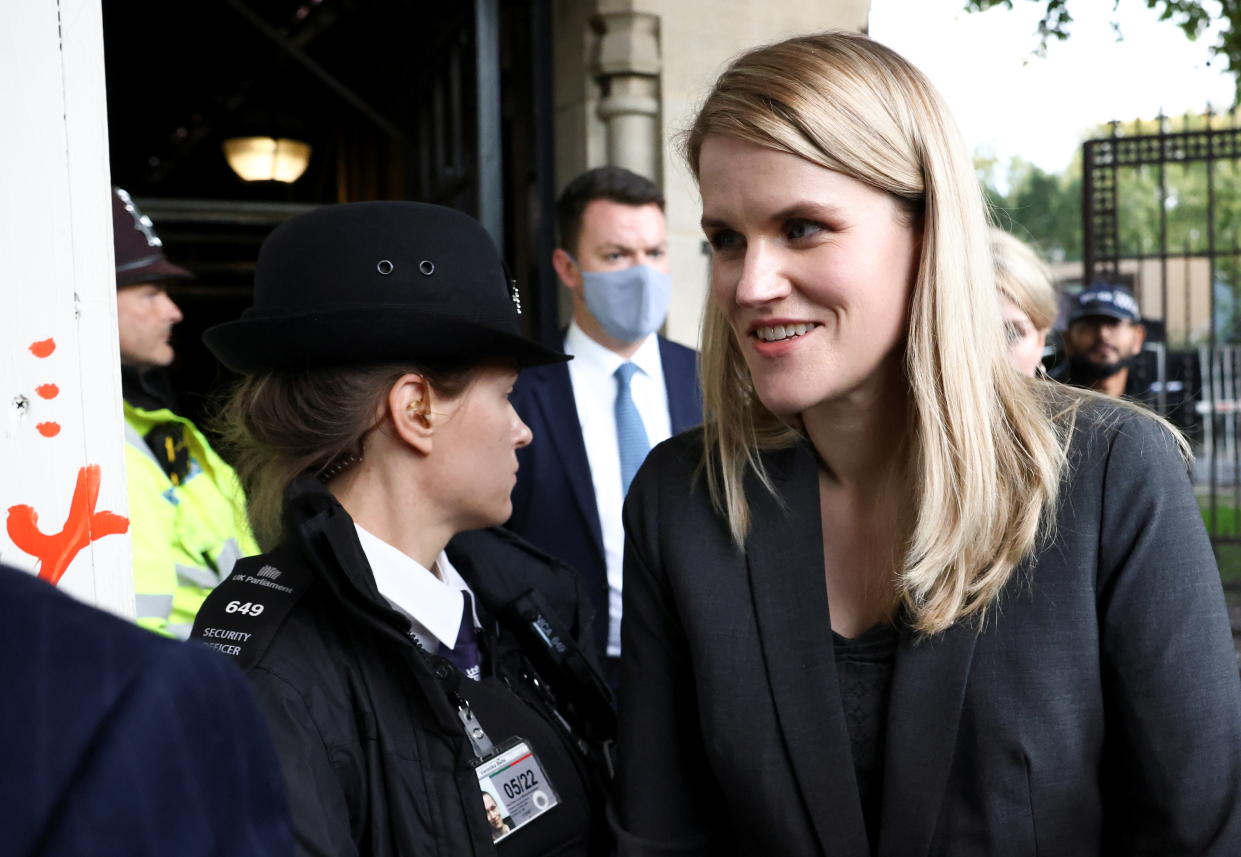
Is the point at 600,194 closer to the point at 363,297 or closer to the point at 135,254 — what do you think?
the point at 135,254

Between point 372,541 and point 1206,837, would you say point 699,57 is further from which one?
point 1206,837

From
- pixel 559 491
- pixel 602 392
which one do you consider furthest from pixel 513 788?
pixel 602 392

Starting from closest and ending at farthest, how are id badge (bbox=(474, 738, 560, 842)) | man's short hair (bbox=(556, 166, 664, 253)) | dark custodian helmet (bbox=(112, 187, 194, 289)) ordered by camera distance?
id badge (bbox=(474, 738, 560, 842))
dark custodian helmet (bbox=(112, 187, 194, 289))
man's short hair (bbox=(556, 166, 664, 253))

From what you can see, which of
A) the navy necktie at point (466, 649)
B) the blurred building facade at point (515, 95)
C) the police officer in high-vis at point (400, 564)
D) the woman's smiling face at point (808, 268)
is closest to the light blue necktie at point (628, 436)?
the blurred building facade at point (515, 95)

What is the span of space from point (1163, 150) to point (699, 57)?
3.77m

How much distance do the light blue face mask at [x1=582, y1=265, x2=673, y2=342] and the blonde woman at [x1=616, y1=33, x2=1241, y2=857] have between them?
200 centimetres

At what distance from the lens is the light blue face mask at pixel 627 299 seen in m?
3.72

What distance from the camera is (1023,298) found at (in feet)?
10.7

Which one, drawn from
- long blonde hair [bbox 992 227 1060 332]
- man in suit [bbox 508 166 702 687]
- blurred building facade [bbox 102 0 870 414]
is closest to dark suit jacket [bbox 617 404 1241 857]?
man in suit [bbox 508 166 702 687]

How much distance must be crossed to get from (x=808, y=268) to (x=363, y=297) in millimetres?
640

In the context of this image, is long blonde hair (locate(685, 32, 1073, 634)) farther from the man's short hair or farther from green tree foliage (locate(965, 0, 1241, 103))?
green tree foliage (locate(965, 0, 1241, 103))

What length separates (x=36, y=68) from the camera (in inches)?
53.4

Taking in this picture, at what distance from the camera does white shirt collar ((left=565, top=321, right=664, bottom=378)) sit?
144 inches

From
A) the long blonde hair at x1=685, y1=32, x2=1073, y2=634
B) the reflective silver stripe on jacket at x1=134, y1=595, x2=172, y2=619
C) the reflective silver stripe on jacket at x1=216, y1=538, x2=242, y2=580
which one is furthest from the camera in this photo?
the reflective silver stripe on jacket at x1=216, y1=538, x2=242, y2=580
